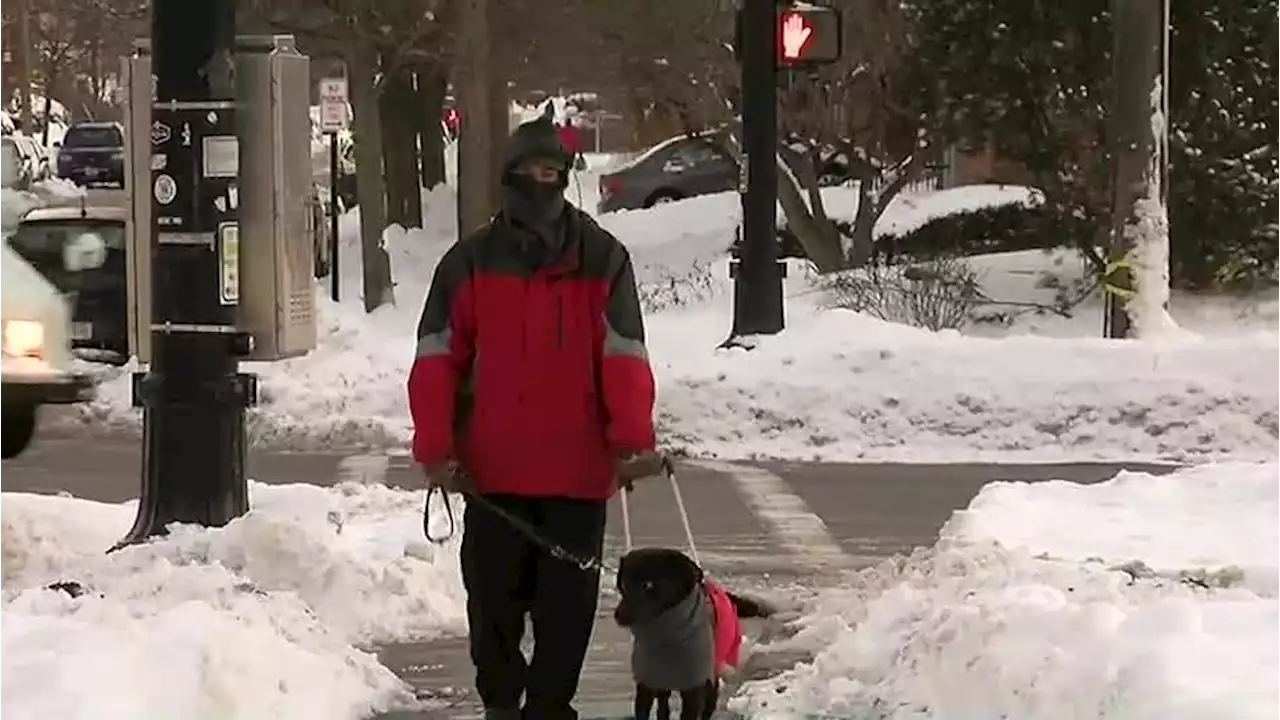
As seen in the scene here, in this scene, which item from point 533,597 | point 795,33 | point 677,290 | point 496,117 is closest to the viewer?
point 533,597

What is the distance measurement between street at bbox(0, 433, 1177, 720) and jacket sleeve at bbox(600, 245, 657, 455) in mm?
1520

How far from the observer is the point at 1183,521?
9.37 m

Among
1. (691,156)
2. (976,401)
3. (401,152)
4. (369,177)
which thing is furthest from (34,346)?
(691,156)

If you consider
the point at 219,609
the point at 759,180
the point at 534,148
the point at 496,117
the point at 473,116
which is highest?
the point at 496,117

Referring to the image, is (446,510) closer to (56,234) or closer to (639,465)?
(639,465)

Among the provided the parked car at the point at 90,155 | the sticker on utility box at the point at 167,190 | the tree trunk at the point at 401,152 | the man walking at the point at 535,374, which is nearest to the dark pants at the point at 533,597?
the man walking at the point at 535,374

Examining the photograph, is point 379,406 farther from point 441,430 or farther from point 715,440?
point 441,430

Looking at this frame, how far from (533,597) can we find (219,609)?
5.36 ft

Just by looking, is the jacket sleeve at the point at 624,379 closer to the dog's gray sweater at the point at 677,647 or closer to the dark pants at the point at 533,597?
the dark pants at the point at 533,597

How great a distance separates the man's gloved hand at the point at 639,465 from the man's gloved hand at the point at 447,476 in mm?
434

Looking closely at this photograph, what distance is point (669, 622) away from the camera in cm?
600

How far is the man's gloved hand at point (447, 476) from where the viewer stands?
5684 millimetres

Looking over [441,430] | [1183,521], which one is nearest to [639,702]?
[441,430]

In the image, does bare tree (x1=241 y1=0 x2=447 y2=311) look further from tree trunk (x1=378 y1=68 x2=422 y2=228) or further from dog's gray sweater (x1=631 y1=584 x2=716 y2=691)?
dog's gray sweater (x1=631 y1=584 x2=716 y2=691)
